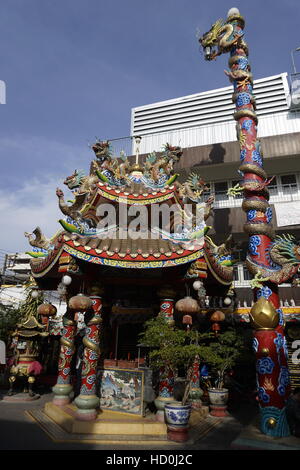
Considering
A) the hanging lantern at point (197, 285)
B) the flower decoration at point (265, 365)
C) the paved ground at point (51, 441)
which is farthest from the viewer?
the hanging lantern at point (197, 285)

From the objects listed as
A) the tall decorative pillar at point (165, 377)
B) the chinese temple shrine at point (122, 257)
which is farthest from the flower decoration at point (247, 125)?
the tall decorative pillar at point (165, 377)

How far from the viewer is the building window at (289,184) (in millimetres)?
21119

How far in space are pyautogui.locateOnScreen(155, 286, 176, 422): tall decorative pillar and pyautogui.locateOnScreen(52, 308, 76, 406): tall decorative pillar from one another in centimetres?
350

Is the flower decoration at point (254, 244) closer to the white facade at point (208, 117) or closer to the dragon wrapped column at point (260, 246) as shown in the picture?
the dragon wrapped column at point (260, 246)

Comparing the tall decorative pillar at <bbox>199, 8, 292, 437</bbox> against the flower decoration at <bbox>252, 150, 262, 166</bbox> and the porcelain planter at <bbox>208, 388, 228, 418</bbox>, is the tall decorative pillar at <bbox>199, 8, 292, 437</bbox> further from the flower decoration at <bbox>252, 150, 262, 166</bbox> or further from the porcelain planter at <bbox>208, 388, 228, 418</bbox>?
the porcelain planter at <bbox>208, 388, 228, 418</bbox>

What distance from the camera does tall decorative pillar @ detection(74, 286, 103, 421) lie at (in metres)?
8.12

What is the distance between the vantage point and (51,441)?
730cm

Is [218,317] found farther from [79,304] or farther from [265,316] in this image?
[79,304]

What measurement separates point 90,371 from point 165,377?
216 cm

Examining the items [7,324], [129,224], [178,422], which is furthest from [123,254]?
[7,324]

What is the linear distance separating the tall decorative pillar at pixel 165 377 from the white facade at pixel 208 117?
1363 cm

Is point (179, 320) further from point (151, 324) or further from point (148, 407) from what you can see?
point (151, 324)

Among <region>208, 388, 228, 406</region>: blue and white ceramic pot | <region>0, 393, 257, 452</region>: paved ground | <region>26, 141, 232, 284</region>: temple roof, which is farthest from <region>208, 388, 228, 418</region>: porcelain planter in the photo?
<region>26, 141, 232, 284</region>: temple roof
